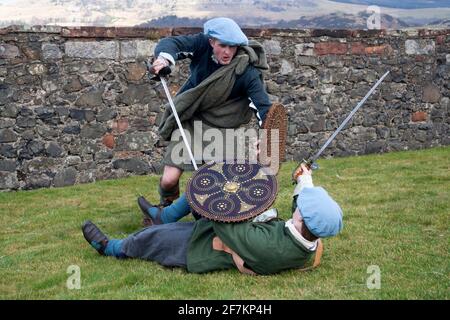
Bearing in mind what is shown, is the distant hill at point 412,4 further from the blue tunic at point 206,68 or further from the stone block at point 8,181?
the blue tunic at point 206,68

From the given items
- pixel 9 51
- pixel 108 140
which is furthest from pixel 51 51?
pixel 108 140

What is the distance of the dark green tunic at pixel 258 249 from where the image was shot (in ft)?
14.9

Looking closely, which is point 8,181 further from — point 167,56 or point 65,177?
point 167,56

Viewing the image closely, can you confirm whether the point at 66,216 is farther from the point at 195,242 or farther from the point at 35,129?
the point at 195,242

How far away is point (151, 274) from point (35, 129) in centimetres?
471

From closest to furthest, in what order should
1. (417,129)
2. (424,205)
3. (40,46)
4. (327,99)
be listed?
(424,205) → (40,46) → (327,99) → (417,129)

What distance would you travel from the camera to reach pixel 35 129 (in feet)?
29.3

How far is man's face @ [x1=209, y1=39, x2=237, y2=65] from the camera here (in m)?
5.52

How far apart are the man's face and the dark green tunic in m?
1.46

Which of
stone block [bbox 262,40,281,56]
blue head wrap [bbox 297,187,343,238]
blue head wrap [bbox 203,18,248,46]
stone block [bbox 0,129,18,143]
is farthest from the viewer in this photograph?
stone block [bbox 262,40,281,56]

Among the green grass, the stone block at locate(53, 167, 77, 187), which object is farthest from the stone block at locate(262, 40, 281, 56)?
the stone block at locate(53, 167, 77, 187)

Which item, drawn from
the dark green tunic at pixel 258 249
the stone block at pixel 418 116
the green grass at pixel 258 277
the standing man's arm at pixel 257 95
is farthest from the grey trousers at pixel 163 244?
the stone block at pixel 418 116

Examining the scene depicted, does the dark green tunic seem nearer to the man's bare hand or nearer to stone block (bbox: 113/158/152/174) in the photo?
the man's bare hand

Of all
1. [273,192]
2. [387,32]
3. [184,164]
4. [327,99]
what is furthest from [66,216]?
[387,32]
